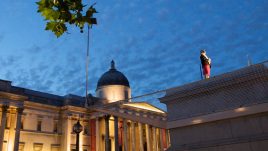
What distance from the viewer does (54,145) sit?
40.3m

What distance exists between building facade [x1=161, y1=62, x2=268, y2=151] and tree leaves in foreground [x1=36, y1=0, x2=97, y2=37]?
6751 mm

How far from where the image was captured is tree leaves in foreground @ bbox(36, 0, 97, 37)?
459 cm

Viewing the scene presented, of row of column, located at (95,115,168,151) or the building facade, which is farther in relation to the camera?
row of column, located at (95,115,168,151)

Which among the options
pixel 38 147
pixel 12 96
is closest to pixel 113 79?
pixel 38 147

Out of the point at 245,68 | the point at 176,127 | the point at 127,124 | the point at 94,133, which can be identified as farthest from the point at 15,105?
the point at 245,68

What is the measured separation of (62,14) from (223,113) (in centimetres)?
711

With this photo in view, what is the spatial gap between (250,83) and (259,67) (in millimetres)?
679

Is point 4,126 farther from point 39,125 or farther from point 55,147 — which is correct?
point 55,147

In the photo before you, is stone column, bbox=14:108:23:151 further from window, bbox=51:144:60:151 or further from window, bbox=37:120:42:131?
window, bbox=51:144:60:151

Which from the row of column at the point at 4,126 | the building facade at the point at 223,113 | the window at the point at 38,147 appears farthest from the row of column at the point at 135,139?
the building facade at the point at 223,113

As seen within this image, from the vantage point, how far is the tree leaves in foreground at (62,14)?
459 centimetres

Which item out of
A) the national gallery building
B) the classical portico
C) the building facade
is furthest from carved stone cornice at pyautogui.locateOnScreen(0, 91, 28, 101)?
the building facade

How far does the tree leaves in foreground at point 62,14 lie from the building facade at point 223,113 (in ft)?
22.1

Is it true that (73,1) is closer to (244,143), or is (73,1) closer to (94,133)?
(244,143)
